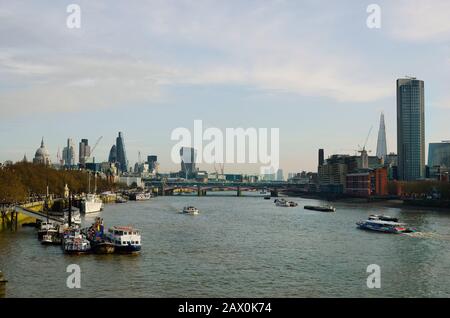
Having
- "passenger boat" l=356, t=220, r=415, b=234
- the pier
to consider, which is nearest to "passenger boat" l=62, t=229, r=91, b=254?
the pier

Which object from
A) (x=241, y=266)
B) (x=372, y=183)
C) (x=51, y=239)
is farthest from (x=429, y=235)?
(x=372, y=183)

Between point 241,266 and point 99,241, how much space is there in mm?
11583

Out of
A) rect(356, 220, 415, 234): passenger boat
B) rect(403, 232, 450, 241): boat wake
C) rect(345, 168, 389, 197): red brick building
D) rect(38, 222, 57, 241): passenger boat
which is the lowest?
rect(403, 232, 450, 241): boat wake

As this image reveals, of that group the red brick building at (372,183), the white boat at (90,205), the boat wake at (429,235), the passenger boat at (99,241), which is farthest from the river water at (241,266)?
the red brick building at (372,183)

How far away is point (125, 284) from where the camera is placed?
89.5ft

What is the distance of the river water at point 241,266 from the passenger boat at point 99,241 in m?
1.03

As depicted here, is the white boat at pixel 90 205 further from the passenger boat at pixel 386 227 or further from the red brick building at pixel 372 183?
the red brick building at pixel 372 183

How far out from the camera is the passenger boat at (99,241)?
3700 cm

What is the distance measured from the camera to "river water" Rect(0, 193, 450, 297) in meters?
25.9

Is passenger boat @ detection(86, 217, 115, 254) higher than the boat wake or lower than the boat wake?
higher

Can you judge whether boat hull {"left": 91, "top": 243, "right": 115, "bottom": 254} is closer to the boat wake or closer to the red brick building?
the boat wake

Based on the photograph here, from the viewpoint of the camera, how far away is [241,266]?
3225 centimetres

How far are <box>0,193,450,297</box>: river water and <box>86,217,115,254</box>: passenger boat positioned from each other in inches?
40.7
